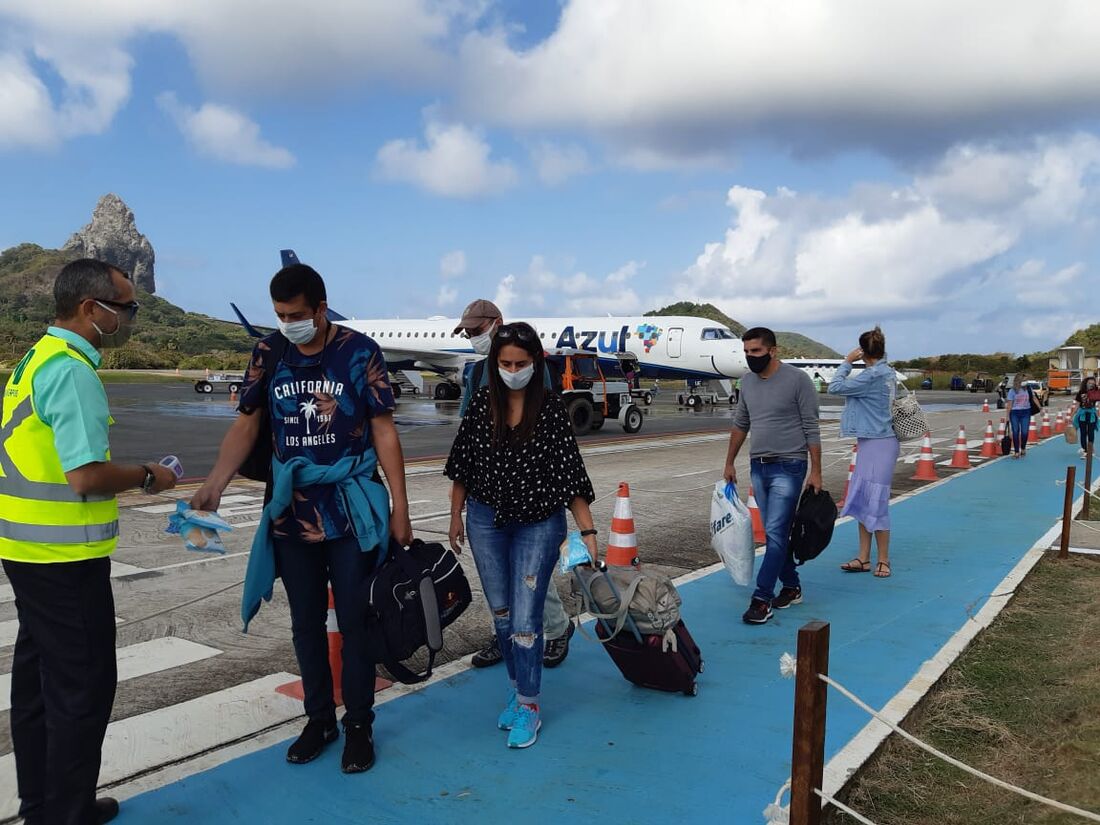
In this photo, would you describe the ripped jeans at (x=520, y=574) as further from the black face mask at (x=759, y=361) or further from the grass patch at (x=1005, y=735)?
the black face mask at (x=759, y=361)

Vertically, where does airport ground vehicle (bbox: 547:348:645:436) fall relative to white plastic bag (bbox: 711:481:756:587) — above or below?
above

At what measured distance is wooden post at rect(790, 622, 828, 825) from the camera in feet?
8.02

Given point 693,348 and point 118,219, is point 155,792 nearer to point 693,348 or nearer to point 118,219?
point 693,348

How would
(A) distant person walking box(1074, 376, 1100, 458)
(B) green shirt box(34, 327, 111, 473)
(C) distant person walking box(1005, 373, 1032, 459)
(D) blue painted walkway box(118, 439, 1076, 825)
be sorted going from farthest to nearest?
(C) distant person walking box(1005, 373, 1032, 459) → (A) distant person walking box(1074, 376, 1100, 458) → (D) blue painted walkway box(118, 439, 1076, 825) → (B) green shirt box(34, 327, 111, 473)

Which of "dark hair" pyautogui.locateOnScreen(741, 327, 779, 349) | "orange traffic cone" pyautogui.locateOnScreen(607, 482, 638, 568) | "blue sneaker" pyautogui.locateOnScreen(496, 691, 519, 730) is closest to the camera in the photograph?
"blue sneaker" pyautogui.locateOnScreen(496, 691, 519, 730)

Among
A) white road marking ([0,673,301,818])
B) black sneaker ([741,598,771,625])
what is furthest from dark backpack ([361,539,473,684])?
black sneaker ([741,598,771,625])

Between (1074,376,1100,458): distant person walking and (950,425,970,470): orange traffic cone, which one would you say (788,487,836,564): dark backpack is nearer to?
(950,425,970,470): orange traffic cone

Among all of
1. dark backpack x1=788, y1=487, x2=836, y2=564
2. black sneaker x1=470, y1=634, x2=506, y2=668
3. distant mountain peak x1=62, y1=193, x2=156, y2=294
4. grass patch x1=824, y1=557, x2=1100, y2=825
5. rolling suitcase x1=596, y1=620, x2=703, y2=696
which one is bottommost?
grass patch x1=824, y1=557, x2=1100, y2=825

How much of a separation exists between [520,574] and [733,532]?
230 cm

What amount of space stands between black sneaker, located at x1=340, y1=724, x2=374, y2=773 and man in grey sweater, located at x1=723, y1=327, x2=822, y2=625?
276cm

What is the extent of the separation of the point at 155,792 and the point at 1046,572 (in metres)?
6.47

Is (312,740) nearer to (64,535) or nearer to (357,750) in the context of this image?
(357,750)

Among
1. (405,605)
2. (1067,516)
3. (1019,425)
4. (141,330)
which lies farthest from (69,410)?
(141,330)

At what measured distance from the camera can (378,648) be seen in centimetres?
334
